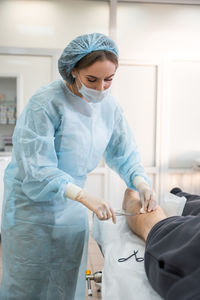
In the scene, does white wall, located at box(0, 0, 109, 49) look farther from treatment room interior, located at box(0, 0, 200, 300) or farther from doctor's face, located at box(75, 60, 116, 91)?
doctor's face, located at box(75, 60, 116, 91)

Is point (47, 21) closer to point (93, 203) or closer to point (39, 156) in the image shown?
point (39, 156)

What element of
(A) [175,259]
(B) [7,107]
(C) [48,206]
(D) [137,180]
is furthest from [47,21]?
(A) [175,259]

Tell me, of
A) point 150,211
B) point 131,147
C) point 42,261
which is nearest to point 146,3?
point 131,147

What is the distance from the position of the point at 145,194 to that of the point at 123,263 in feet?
0.89

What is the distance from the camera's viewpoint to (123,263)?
108 centimetres

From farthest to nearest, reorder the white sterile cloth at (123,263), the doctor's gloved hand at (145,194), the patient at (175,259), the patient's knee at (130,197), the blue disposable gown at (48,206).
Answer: the patient's knee at (130,197) → the doctor's gloved hand at (145,194) → the blue disposable gown at (48,206) → the white sterile cloth at (123,263) → the patient at (175,259)

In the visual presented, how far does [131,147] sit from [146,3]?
1992 mm

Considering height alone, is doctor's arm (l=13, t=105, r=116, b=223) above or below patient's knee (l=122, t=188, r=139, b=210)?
above

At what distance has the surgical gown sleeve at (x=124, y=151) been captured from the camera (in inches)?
51.3

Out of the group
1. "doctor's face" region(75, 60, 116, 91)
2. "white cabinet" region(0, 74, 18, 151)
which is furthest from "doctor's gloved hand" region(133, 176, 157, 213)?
"white cabinet" region(0, 74, 18, 151)

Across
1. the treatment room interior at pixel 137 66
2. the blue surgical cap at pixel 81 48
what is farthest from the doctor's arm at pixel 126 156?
the treatment room interior at pixel 137 66

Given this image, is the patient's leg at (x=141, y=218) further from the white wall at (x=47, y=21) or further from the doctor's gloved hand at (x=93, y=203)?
the white wall at (x=47, y=21)

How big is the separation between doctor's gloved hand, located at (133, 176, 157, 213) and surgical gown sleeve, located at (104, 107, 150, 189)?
→ 4 centimetres

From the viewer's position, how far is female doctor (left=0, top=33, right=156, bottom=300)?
3.41 feet
